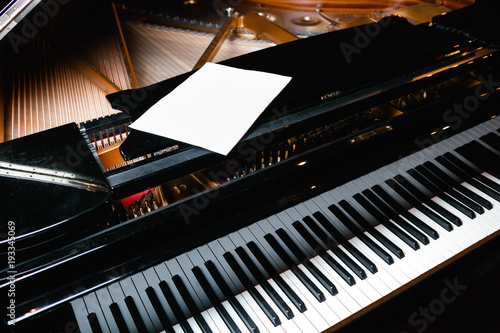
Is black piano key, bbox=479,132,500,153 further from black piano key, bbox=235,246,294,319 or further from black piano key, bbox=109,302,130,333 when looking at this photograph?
black piano key, bbox=109,302,130,333

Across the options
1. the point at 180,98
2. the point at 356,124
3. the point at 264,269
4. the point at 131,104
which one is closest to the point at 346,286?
the point at 264,269

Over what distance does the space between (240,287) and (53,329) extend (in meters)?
0.60

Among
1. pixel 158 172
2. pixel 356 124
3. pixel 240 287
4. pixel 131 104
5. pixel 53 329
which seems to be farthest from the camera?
pixel 356 124

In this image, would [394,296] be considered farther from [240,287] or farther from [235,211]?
[235,211]

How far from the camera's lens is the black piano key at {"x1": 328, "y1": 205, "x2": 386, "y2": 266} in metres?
1.45

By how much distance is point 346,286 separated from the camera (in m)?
1.41

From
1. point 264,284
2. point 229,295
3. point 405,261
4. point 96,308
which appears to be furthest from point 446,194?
point 96,308

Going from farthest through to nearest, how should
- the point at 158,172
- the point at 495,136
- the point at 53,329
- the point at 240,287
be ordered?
the point at 495,136, the point at 240,287, the point at 158,172, the point at 53,329

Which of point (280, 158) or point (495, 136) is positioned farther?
point (495, 136)

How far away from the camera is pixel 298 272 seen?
1.41m

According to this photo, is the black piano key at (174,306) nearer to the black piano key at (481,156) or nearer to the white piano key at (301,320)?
the white piano key at (301,320)

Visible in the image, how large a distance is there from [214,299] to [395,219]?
32.7 inches

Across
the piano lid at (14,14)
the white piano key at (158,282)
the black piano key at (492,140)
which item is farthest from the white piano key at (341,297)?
the piano lid at (14,14)

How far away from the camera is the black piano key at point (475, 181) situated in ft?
5.62
